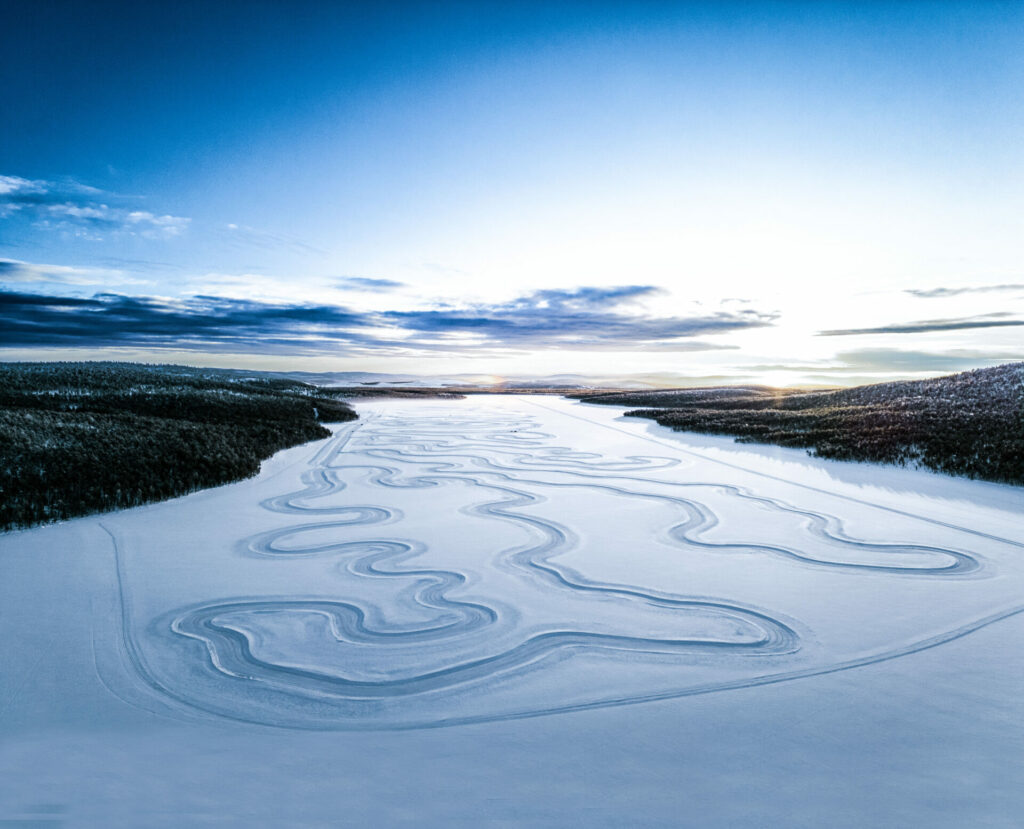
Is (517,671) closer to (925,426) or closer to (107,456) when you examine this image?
(107,456)

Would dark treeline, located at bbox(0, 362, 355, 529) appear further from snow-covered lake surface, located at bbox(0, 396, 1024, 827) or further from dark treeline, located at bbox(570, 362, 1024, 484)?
dark treeline, located at bbox(570, 362, 1024, 484)

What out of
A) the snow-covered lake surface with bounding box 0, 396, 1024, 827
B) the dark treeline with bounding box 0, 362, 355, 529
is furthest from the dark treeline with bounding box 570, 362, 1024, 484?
the dark treeline with bounding box 0, 362, 355, 529

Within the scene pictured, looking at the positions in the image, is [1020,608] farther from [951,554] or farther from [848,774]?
[848,774]

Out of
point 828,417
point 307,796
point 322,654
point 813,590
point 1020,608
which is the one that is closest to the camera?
point 307,796

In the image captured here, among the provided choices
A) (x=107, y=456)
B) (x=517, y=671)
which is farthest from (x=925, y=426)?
(x=107, y=456)

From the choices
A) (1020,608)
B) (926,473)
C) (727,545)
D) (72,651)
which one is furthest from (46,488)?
(926,473)

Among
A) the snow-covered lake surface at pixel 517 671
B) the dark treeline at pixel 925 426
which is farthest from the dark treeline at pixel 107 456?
the dark treeline at pixel 925 426

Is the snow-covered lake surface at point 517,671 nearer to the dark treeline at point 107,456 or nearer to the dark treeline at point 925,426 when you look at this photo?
the dark treeline at point 107,456
